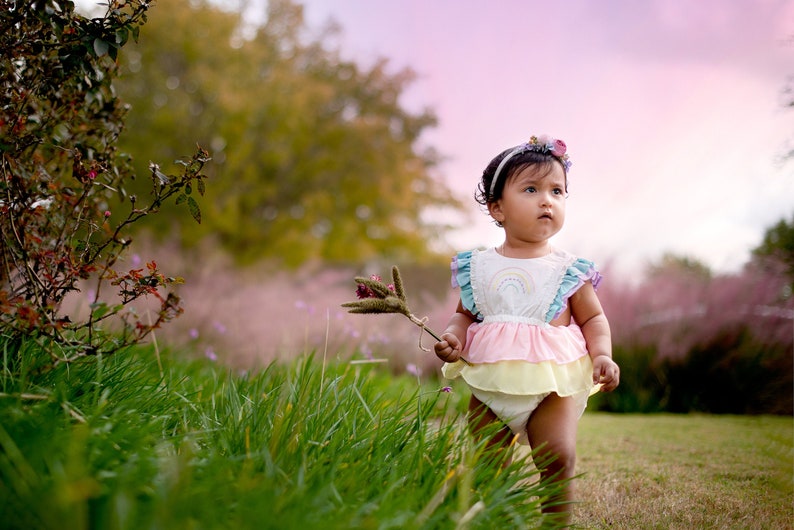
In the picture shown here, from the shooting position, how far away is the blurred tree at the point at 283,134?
12.8m

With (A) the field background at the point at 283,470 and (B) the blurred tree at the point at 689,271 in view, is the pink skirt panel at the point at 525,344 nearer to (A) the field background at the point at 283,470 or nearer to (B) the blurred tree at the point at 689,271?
(A) the field background at the point at 283,470

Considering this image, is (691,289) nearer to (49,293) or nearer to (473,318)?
(473,318)

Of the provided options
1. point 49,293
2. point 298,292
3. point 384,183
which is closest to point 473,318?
point 49,293

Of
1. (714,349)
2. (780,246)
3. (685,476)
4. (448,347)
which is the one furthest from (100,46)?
(780,246)

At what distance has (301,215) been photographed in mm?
14883

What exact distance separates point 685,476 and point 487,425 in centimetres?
120

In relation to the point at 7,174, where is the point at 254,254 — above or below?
above

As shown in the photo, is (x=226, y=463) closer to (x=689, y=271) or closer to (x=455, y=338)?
(x=455, y=338)

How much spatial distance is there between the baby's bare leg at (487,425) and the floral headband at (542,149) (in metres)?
0.86

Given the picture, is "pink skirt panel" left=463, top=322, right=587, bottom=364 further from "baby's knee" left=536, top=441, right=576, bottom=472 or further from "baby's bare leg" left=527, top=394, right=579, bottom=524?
"baby's knee" left=536, top=441, right=576, bottom=472

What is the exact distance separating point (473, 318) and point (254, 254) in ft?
40.2

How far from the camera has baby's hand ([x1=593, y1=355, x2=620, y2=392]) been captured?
7.50 feet

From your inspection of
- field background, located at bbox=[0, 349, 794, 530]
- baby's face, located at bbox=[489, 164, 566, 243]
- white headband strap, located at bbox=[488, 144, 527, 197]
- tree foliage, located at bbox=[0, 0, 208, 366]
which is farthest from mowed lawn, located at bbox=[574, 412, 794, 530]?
tree foliage, located at bbox=[0, 0, 208, 366]

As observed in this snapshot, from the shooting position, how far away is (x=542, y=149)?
2.59m
